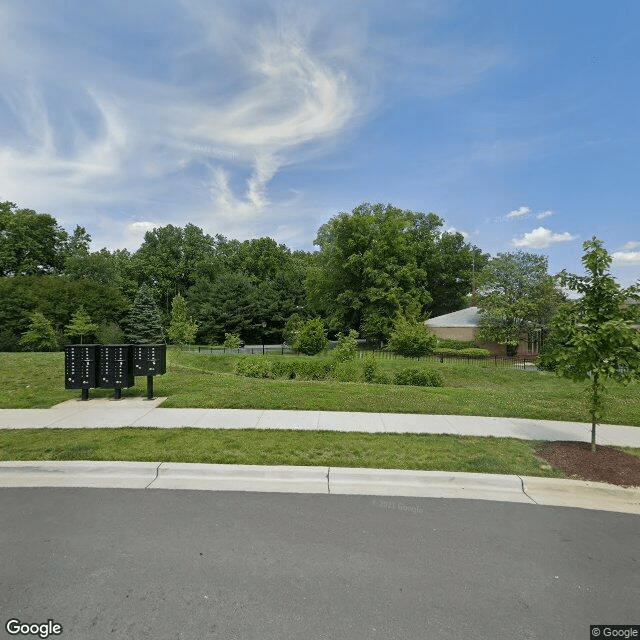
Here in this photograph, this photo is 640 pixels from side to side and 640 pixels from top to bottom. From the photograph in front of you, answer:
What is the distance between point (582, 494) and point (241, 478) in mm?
4377

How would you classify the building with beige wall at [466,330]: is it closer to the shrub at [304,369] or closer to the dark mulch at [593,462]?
the shrub at [304,369]

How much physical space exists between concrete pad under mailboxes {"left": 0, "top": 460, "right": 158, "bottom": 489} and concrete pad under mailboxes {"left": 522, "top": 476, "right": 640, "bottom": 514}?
4.98 m

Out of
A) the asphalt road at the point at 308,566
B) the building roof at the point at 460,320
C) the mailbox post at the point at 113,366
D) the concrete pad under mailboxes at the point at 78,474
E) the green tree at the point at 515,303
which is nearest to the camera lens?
the asphalt road at the point at 308,566

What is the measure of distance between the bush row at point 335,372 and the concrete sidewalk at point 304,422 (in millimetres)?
5912

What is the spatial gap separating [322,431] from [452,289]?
52.1 meters

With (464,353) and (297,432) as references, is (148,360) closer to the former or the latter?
(297,432)

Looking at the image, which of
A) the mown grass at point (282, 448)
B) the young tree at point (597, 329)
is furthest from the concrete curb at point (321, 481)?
the young tree at point (597, 329)

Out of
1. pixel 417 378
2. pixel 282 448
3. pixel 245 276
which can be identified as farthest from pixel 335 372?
pixel 245 276

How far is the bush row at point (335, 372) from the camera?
1460cm

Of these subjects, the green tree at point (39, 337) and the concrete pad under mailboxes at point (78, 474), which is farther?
the green tree at point (39, 337)

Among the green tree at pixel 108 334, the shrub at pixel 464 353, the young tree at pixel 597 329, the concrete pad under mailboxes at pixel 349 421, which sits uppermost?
the young tree at pixel 597 329

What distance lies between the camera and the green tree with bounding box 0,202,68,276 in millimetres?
47469

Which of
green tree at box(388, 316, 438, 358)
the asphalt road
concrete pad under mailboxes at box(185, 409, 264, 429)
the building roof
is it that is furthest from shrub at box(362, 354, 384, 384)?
the building roof

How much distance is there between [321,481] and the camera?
532 centimetres
